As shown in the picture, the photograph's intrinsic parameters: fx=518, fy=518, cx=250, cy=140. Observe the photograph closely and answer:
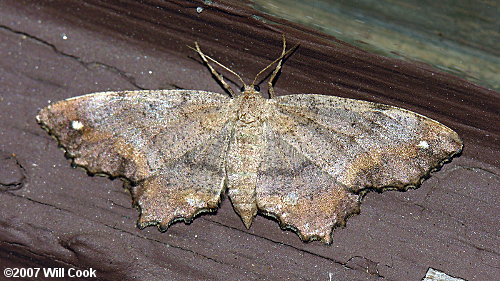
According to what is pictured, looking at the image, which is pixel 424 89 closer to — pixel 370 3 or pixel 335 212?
pixel 370 3

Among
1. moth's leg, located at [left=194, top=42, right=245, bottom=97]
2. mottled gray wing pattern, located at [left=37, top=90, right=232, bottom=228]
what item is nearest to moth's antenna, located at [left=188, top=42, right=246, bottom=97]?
moth's leg, located at [left=194, top=42, right=245, bottom=97]

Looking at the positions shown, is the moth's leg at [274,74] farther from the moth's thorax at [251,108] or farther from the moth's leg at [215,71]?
the moth's leg at [215,71]

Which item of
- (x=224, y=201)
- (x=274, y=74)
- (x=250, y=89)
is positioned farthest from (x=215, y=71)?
(x=224, y=201)

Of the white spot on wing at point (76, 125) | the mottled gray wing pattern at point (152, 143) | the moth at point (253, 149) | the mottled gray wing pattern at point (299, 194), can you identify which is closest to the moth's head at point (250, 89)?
the moth at point (253, 149)

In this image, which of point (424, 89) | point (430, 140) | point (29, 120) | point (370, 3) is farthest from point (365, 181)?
point (29, 120)


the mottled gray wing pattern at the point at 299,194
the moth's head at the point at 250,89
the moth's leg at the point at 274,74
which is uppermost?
the moth's leg at the point at 274,74

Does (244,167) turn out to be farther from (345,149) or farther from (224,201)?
(345,149)
